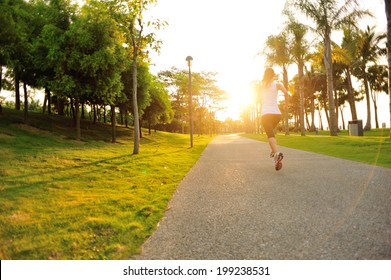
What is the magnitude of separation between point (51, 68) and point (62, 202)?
16615 millimetres

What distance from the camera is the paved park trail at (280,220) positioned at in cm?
271

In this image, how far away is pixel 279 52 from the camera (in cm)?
3228

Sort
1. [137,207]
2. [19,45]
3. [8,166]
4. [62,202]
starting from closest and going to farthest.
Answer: [137,207] → [62,202] → [8,166] → [19,45]

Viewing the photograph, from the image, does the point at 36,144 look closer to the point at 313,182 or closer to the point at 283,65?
the point at 313,182

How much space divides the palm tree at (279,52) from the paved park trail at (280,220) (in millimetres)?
27329

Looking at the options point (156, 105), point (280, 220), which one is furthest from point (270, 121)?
point (156, 105)

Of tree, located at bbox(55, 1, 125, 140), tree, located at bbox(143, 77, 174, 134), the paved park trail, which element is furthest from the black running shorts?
tree, located at bbox(143, 77, 174, 134)

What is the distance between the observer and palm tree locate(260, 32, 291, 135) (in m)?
31.7

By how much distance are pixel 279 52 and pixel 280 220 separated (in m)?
32.1

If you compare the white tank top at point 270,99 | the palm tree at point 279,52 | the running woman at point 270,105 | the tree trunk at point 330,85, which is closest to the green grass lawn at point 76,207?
the running woman at point 270,105

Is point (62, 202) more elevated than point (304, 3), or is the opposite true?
point (304, 3)
